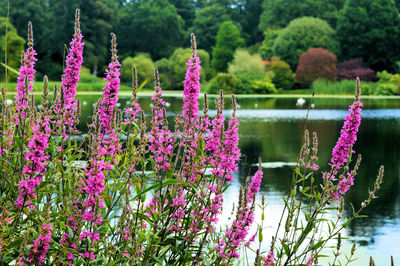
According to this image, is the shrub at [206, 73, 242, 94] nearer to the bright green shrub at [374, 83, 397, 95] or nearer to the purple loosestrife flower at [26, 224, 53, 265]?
the bright green shrub at [374, 83, 397, 95]

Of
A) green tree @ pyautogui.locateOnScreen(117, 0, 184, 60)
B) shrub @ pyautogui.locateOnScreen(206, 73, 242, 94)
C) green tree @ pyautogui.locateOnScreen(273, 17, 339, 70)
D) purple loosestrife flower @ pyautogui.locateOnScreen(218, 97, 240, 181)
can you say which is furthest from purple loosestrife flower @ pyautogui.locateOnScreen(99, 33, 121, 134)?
green tree @ pyautogui.locateOnScreen(117, 0, 184, 60)

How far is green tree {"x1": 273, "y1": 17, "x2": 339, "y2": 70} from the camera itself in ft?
207

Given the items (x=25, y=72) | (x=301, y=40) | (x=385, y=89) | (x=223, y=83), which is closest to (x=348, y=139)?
(x=25, y=72)

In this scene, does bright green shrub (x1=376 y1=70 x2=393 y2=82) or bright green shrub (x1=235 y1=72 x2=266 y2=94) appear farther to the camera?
bright green shrub (x1=235 y1=72 x2=266 y2=94)

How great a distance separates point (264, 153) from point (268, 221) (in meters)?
7.98

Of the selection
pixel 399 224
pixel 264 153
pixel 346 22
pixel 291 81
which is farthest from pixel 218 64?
pixel 399 224

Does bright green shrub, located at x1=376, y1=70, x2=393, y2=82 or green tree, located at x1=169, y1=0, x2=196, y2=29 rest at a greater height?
green tree, located at x1=169, y1=0, x2=196, y2=29

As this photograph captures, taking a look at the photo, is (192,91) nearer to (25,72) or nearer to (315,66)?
(25,72)

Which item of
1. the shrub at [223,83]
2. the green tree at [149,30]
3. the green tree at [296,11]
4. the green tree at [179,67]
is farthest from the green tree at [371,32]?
the green tree at [149,30]

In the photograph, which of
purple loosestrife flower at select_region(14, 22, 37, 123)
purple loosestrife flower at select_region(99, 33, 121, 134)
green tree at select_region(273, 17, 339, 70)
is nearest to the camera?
purple loosestrife flower at select_region(99, 33, 121, 134)

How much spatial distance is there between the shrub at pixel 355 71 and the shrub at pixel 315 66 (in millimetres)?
1185

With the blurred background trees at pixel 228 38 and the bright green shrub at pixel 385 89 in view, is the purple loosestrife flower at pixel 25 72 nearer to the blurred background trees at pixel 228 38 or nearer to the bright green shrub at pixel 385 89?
the blurred background trees at pixel 228 38

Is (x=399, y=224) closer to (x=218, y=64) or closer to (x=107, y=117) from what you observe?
(x=107, y=117)

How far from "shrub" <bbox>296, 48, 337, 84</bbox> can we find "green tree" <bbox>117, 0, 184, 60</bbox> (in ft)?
77.2
